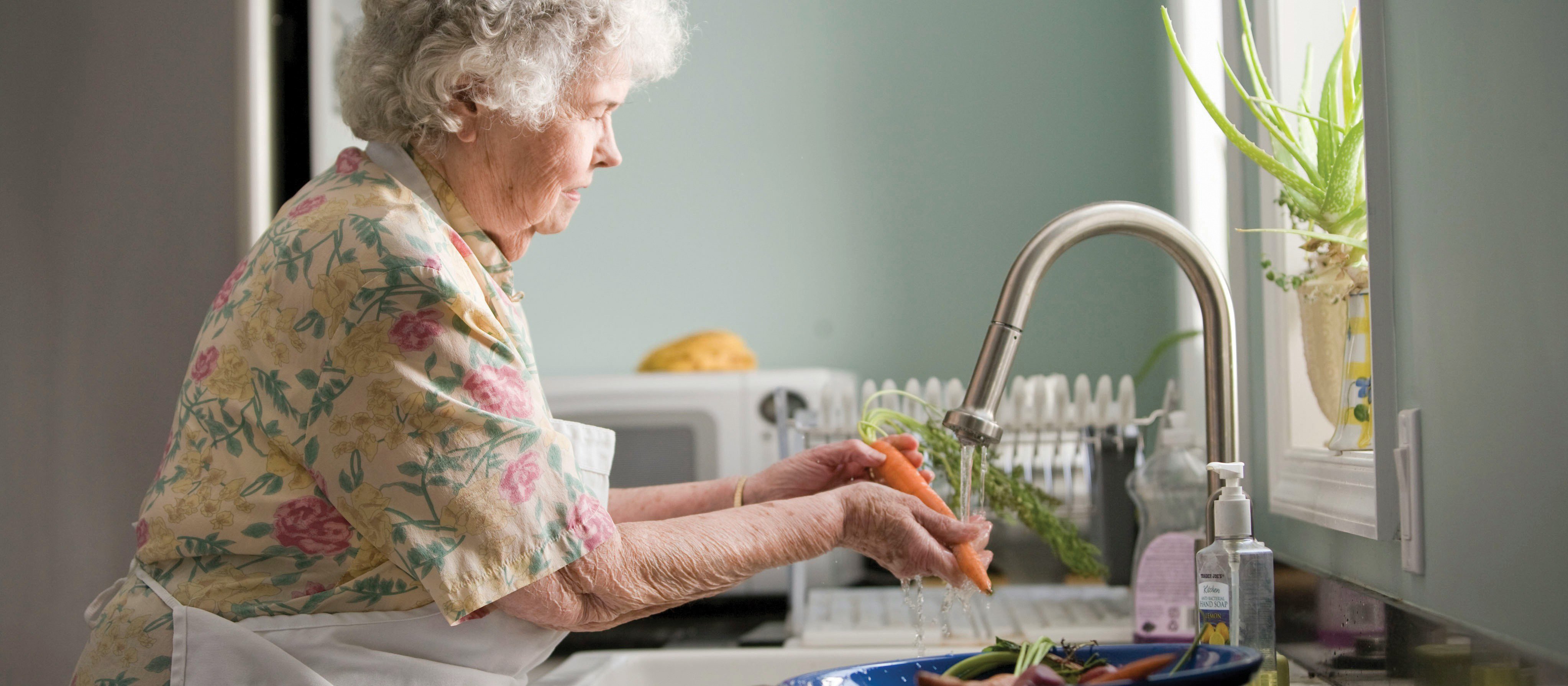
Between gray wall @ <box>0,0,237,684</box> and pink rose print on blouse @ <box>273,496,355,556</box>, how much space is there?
2.62ft

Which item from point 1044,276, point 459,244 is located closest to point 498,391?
point 459,244

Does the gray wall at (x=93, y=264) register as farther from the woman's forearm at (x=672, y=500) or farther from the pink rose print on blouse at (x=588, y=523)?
the pink rose print on blouse at (x=588, y=523)

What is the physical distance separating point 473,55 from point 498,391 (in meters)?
0.28

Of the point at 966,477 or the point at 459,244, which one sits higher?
the point at 459,244

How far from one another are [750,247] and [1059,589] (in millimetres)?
1080

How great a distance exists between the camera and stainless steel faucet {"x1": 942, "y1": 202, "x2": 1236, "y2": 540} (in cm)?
74

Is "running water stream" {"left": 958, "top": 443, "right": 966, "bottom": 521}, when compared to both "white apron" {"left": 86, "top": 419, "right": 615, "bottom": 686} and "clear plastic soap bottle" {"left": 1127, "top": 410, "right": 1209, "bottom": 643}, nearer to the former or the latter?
"white apron" {"left": 86, "top": 419, "right": 615, "bottom": 686}

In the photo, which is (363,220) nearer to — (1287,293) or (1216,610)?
(1216,610)

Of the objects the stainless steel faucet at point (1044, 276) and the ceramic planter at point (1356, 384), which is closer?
the stainless steel faucet at point (1044, 276)

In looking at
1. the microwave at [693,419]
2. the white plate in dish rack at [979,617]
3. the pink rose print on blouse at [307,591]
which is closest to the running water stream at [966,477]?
the white plate in dish rack at [979,617]

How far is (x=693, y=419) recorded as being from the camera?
1728 millimetres

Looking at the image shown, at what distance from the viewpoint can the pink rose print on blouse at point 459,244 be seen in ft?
2.74

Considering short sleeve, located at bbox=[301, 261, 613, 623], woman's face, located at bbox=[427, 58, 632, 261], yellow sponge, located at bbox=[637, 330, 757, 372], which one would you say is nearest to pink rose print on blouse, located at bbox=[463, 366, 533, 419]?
short sleeve, located at bbox=[301, 261, 613, 623]

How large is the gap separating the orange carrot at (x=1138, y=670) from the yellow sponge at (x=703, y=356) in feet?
4.29
